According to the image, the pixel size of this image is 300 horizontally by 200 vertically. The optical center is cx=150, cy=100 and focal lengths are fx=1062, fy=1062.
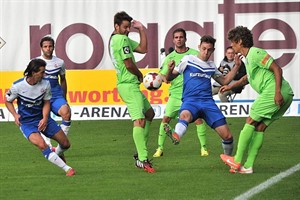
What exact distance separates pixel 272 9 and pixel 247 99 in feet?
7.00

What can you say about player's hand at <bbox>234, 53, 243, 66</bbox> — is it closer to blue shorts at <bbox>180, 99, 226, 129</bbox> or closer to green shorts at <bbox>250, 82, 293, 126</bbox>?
green shorts at <bbox>250, 82, 293, 126</bbox>

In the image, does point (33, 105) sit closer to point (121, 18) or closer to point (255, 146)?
point (121, 18)

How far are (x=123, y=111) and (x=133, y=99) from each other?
366 inches

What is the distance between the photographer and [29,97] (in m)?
14.5

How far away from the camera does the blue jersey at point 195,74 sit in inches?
577

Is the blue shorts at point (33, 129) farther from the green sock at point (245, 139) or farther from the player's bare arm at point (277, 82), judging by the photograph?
the player's bare arm at point (277, 82)

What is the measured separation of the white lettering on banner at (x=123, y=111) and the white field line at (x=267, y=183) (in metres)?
8.87

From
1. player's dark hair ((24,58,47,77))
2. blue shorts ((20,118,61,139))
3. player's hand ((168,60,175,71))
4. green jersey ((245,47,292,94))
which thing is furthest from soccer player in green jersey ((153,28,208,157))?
player's dark hair ((24,58,47,77))

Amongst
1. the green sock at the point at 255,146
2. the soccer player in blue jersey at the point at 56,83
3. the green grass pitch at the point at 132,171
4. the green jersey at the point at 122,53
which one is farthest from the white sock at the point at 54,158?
the soccer player in blue jersey at the point at 56,83

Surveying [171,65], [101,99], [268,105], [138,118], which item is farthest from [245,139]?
[101,99]

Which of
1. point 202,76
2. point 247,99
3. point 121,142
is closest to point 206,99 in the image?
point 202,76

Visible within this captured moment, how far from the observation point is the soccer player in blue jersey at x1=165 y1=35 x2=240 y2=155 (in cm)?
1445

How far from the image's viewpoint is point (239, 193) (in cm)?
1230

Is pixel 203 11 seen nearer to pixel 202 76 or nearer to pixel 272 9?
pixel 272 9
